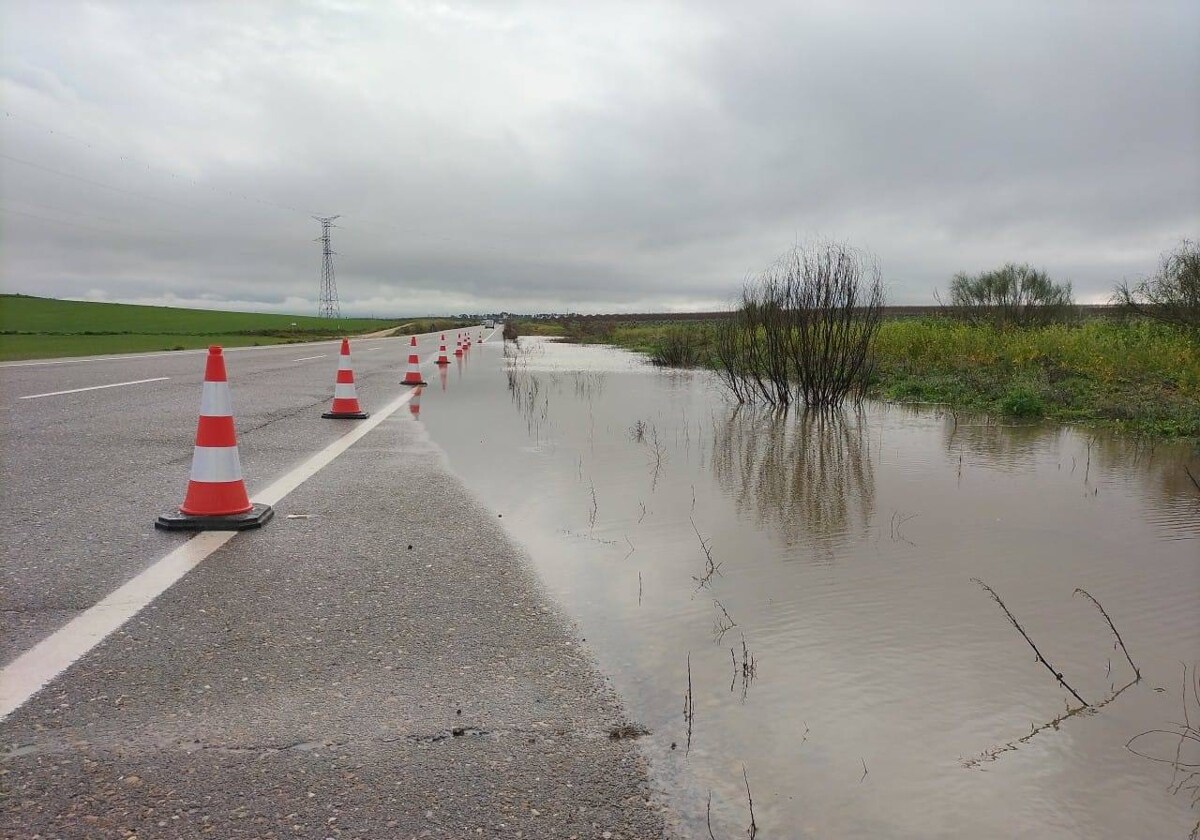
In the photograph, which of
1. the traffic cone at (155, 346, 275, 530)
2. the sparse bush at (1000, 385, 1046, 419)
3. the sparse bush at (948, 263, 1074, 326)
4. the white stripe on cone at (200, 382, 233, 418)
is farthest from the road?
the sparse bush at (948, 263, 1074, 326)

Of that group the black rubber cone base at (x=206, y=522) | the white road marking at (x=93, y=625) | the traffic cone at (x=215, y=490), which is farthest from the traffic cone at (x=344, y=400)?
the white road marking at (x=93, y=625)

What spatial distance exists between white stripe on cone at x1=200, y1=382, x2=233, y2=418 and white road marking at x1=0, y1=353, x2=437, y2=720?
2.59 ft

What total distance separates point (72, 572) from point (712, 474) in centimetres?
469

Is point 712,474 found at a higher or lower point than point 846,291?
lower

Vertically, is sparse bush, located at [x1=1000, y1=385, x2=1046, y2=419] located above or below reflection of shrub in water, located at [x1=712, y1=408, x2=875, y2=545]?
above

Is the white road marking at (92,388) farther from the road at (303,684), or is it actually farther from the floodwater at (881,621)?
the floodwater at (881,621)

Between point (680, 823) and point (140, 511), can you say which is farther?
point (140, 511)

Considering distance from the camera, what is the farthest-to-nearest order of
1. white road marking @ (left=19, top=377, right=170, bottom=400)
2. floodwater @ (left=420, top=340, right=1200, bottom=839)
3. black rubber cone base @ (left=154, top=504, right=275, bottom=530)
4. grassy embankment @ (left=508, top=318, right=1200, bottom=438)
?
grassy embankment @ (left=508, top=318, right=1200, bottom=438)
white road marking @ (left=19, top=377, right=170, bottom=400)
black rubber cone base @ (left=154, top=504, right=275, bottom=530)
floodwater @ (left=420, top=340, right=1200, bottom=839)

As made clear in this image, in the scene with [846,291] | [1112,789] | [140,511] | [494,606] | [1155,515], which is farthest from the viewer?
[846,291]

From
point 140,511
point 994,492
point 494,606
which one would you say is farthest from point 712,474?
point 140,511

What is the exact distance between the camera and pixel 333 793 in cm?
201

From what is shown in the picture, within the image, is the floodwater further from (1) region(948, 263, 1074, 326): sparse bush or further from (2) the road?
(1) region(948, 263, 1074, 326): sparse bush

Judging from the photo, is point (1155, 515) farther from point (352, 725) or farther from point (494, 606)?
point (352, 725)

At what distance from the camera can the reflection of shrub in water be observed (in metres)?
5.30
